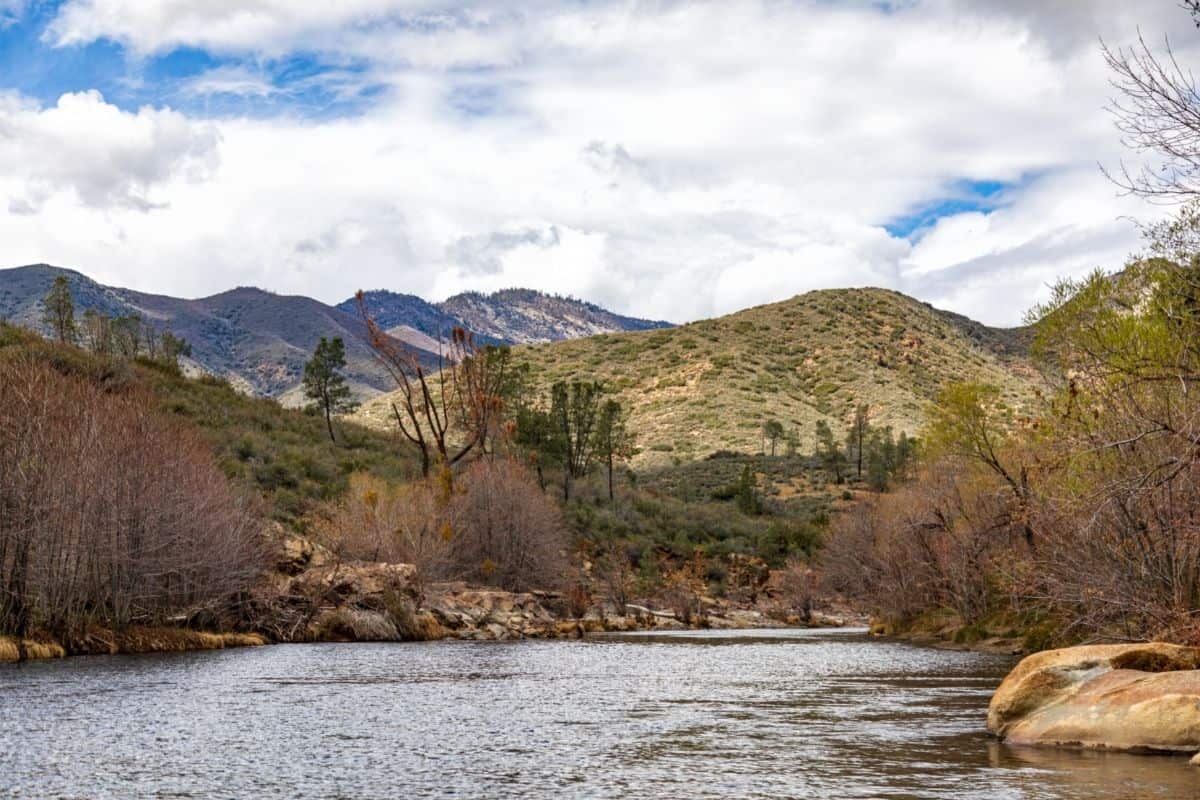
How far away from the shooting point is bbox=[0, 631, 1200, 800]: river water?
15289 mm

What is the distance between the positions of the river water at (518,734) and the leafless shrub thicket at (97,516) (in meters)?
3.02

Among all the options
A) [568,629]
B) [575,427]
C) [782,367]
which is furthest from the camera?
A: [782,367]

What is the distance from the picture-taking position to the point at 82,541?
35531mm

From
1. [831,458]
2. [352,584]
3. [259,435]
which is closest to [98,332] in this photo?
[259,435]

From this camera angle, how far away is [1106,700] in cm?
1858

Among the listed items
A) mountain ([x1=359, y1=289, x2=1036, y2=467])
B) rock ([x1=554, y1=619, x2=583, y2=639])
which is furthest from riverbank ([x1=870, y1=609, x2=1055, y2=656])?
mountain ([x1=359, y1=289, x2=1036, y2=467])

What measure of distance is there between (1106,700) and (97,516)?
29768 mm

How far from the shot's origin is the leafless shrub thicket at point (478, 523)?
55.8 metres

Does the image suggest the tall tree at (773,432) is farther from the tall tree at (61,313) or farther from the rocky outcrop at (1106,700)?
Result: the rocky outcrop at (1106,700)

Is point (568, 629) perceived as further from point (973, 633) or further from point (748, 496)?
point (748, 496)

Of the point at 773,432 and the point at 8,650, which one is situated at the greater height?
the point at 773,432

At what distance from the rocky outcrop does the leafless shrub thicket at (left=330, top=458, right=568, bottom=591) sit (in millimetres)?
38041

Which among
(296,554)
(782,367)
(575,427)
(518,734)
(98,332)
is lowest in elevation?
(518,734)

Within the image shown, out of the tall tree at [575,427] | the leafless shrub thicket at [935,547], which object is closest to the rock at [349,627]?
the leafless shrub thicket at [935,547]
